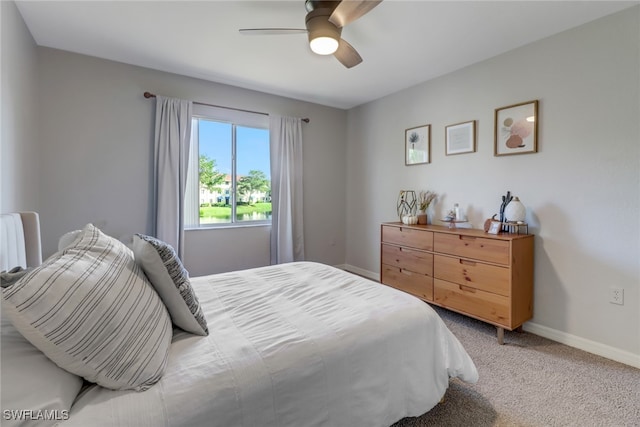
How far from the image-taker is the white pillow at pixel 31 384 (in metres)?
0.70

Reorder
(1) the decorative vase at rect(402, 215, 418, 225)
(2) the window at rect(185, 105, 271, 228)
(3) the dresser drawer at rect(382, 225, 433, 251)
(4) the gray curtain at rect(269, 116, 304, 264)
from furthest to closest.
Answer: (4) the gray curtain at rect(269, 116, 304, 264) → (2) the window at rect(185, 105, 271, 228) → (1) the decorative vase at rect(402, 215, 418, 225) → (3) the dresser drawer at rect(382, 225, 433, 251)

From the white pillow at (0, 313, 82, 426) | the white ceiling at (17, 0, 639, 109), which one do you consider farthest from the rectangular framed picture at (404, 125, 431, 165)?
the white pillow at (0, 313, 82, 426)

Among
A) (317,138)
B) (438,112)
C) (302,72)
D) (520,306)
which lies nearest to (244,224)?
(317,138)

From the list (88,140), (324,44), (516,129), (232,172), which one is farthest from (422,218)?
(88,140)

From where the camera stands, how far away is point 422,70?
3021 mm

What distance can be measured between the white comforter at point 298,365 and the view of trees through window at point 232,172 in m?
1.91

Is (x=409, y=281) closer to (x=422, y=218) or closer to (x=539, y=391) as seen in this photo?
(x=422, y=218)

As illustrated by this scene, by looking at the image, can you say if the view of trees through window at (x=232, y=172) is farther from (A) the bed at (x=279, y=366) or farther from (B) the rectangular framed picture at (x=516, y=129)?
(B) the rectangular framed picture at (x=516, y=129)

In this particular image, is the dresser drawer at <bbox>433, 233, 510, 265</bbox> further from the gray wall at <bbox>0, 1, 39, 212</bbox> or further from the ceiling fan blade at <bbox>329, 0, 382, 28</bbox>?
the gray wall at <bbox>0, 1, 39, 212</bbox>

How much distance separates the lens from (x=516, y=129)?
8.46ft

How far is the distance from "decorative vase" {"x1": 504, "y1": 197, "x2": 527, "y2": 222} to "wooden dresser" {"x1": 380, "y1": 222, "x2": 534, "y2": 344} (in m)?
0.16

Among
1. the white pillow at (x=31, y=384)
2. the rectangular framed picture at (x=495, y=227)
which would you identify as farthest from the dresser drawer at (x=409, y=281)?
the white pillow at (x=31, y=384)

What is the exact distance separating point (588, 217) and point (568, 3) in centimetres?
154

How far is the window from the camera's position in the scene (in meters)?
3.31
